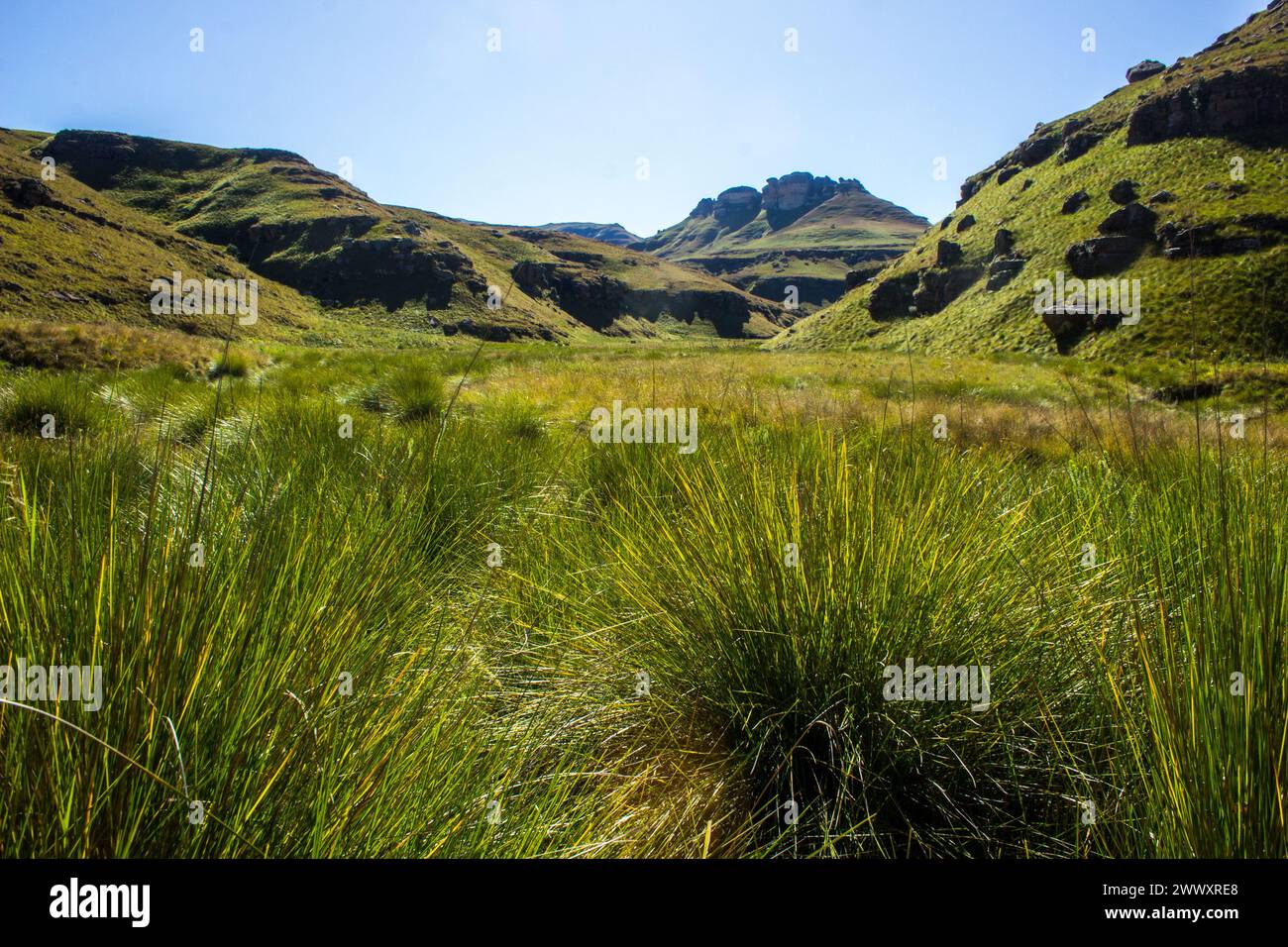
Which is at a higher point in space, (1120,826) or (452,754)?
(452,754)

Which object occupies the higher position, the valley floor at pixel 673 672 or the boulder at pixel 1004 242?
the boulder at pixel 1004 242

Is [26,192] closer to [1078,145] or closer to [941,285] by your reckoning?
[941,285]

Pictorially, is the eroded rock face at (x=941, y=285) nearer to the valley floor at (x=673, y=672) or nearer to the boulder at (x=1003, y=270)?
the boulder at (x=1003, y=270)

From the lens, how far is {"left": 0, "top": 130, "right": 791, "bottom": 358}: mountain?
46.7 metres

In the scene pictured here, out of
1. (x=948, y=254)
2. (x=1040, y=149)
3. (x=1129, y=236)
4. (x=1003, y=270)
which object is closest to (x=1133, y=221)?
(x=1129, y=236)

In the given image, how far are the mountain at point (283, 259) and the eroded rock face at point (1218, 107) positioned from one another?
55273 mm

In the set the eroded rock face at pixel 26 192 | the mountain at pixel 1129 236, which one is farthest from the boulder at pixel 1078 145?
the eroded rock face at pixel 26 192

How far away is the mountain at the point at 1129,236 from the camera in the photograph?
108 ft
